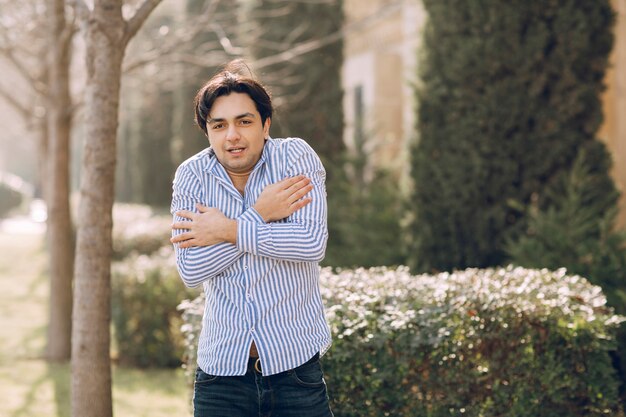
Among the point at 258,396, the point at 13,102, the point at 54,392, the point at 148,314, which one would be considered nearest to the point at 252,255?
the point at 258,396

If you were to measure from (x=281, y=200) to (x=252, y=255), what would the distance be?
8.6 inches

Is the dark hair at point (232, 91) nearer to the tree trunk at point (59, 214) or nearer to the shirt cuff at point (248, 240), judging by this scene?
the shirt cuff at point (248, 240)

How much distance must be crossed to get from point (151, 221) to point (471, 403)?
11.4m

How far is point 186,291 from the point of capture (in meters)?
7.64

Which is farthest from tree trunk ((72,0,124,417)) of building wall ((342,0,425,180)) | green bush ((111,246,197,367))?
building wall ((342,0,425,180))

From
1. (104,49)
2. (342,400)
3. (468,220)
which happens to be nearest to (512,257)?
(468,220)

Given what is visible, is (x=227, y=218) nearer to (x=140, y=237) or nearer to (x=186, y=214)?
(x=186, y=214)

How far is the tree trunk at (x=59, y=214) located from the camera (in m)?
7.98

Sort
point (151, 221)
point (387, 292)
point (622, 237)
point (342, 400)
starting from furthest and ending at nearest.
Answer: point (151, 221)
point (622, 237)
point (387, 292)
point (342, 400)

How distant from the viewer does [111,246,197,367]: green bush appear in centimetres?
779

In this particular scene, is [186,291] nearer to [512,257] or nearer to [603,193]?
[512,257]

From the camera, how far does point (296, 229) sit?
2.87 m

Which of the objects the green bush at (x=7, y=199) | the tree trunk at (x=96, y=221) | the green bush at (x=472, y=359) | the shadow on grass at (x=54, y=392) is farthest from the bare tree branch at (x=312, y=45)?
the green bush at (x=7, y=199)

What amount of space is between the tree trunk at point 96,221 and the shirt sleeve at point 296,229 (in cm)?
200
